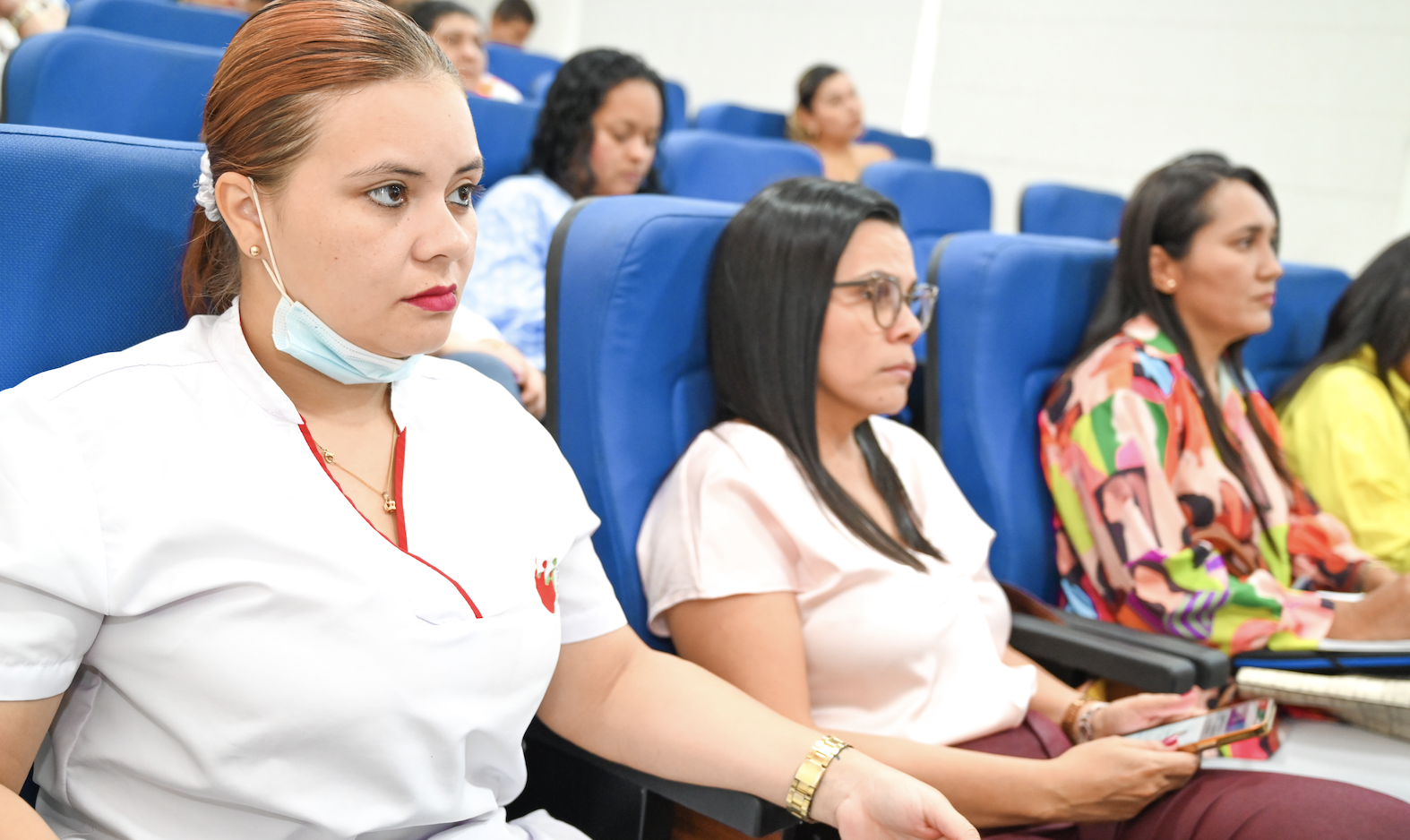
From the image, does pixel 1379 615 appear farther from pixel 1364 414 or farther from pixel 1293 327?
pixel 1293 327

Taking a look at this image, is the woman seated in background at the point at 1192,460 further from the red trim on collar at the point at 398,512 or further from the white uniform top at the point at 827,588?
the red trim on collar at the point at 398,512

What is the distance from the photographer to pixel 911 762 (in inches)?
48.7

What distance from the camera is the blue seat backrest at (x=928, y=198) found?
356cm

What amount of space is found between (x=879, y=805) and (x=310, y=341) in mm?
610

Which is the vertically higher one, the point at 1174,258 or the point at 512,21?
the point at 512,21

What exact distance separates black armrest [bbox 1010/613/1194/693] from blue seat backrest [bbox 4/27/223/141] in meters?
1.39

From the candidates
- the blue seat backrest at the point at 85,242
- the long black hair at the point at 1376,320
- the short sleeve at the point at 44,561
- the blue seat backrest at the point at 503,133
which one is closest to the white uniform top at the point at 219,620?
the short sleeve at the point at 44,561

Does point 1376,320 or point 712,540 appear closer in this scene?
point 712,540

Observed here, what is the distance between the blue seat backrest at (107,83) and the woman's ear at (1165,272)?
156cm

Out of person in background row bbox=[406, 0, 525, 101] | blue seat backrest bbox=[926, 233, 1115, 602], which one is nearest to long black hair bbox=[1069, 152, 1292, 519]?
blue seat backrest bbox=[926, 233, 1115, 602]

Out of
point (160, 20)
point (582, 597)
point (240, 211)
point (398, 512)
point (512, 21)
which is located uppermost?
point (512, 21)

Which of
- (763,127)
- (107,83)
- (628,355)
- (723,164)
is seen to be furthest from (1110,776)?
(763,127)

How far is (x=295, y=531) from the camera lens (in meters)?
0.82

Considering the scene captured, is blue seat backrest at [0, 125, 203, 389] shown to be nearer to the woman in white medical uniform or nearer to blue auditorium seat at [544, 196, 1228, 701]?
the woman in white medical uniform
